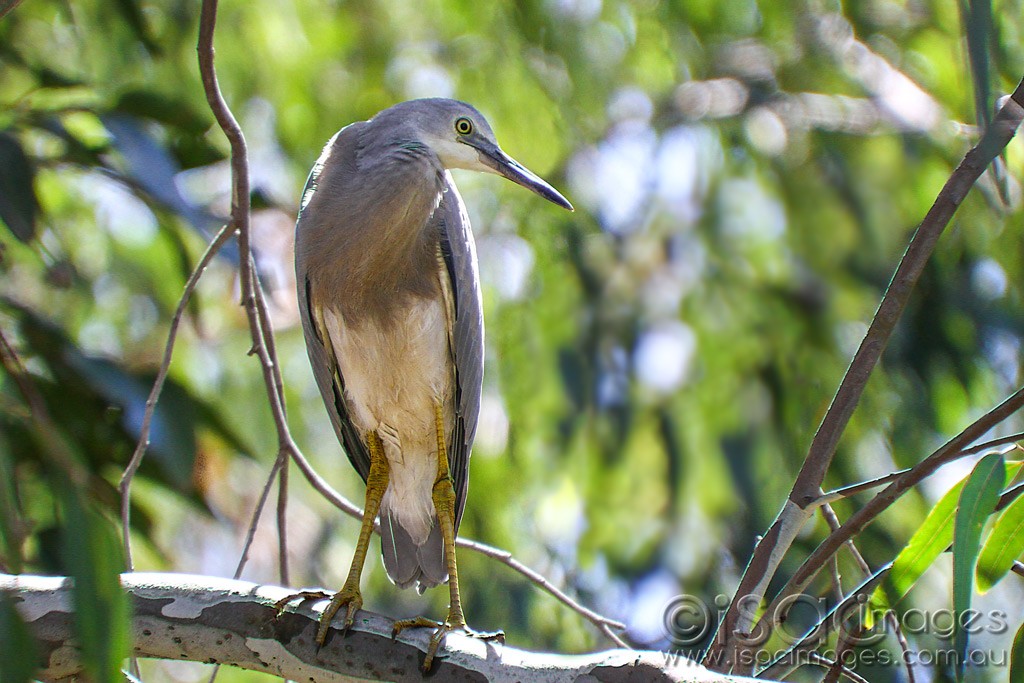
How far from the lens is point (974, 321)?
11.4ft

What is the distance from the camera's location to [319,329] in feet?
7.60

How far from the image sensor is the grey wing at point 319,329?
2273 millimetres

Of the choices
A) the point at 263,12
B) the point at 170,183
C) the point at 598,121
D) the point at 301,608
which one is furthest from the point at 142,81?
→ the point at 301,608

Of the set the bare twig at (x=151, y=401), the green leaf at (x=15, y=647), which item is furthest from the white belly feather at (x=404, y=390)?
the green leaf at (x=15, y=647)

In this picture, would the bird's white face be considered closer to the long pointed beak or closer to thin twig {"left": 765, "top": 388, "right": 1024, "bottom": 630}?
the long pointed beak

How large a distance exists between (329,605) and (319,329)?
0.74 meters

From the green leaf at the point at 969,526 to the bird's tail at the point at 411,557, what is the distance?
128 cm

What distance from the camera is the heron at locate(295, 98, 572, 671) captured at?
7.23 ft

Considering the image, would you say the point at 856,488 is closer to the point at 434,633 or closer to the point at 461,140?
the point at 434,633

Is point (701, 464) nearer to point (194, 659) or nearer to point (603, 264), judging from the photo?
point (603, 264)

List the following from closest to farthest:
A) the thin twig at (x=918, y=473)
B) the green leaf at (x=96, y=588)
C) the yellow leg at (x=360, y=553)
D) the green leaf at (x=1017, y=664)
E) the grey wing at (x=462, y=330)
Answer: the green leaf at (x=96, y=588), the thin twig at (x=918, y=473), the green leaf at (x=1017, y=664), the yellow leg at (x=360, y=553), the grey wing at (x=462, y=330)

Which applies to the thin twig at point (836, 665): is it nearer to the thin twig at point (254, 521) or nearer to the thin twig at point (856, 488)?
the thin twig at point (856, 488)

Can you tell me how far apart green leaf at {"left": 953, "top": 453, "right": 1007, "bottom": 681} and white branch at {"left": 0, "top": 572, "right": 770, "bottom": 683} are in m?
0.35

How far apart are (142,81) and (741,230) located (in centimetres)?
230
